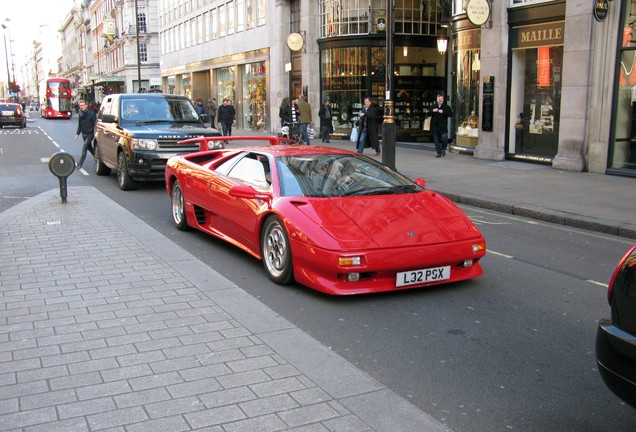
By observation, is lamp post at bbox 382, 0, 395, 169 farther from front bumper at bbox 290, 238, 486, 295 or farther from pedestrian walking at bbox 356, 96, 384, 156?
front bumper at bbox 290, 238, 486, 295

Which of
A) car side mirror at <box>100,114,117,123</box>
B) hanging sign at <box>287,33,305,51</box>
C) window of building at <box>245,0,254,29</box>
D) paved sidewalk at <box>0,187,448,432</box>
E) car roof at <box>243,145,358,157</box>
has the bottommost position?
paved sidewalk at <box>0,187,448,432</box>

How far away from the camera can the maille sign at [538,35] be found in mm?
15742

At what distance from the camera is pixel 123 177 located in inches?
513

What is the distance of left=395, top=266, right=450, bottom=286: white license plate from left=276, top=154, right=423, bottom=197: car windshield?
1108 mm

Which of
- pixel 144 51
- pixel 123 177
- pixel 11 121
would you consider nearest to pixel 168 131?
pixel 123 177

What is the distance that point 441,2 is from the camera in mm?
24703

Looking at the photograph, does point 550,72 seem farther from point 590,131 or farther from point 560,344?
point 560,344

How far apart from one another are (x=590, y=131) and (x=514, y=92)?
304cm

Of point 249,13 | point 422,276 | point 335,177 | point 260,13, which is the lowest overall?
point 422,276

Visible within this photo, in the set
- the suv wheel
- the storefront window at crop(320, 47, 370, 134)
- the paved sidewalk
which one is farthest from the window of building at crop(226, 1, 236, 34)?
the paved sidewalk

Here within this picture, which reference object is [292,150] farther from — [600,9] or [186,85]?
[186,85]

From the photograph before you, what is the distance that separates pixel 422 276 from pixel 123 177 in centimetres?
898

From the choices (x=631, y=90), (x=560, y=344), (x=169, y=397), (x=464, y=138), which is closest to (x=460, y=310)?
(x=560, y=344)

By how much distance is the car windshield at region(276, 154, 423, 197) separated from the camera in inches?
254
